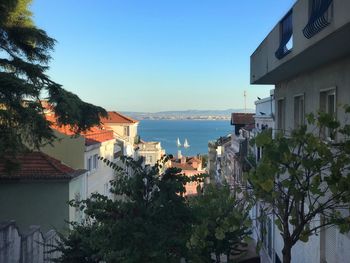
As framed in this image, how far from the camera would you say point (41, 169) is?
69.2ft

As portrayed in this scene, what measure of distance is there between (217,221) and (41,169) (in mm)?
16145

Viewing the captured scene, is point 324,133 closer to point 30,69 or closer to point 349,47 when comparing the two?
point 349,47

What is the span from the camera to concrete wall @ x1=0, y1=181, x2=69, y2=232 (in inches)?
817

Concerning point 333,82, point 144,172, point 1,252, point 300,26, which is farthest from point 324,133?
point 1,252

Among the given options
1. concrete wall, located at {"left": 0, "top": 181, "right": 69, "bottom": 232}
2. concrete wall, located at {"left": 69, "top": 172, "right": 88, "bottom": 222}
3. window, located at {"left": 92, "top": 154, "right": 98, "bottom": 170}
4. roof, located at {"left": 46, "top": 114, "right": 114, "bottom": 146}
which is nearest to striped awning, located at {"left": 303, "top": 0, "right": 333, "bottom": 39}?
concrete wall, located at {"left": 69, "top": 172, "right": 88, "bottom": 222}

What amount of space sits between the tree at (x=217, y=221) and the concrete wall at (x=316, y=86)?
7.50 feet

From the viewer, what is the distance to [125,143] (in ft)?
126

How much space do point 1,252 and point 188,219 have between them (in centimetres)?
677

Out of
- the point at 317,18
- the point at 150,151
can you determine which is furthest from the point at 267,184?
the point at 150,151

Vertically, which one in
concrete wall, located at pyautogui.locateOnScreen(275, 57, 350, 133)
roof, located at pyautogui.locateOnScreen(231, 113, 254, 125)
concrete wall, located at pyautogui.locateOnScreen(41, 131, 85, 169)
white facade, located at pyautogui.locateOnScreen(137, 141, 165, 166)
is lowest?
white facade, located at pyautogui.locateOnScreen(137, 141, 165, 166)

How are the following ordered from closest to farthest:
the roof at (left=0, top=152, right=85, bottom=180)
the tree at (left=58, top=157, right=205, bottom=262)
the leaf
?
1. the leaf
2. the tree at (left=58, top=157, right=205, bottom=262)
3. the roof at (left=0, top=152, right=85, bottom=180)

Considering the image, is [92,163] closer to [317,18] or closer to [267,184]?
[317,18]

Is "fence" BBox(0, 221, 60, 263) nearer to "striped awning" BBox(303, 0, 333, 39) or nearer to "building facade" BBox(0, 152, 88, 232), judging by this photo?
"building facade" BBox(0, 152, 88, 232)

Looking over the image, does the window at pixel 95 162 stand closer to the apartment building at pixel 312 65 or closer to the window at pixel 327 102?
the apartment building at pixel 312 65
